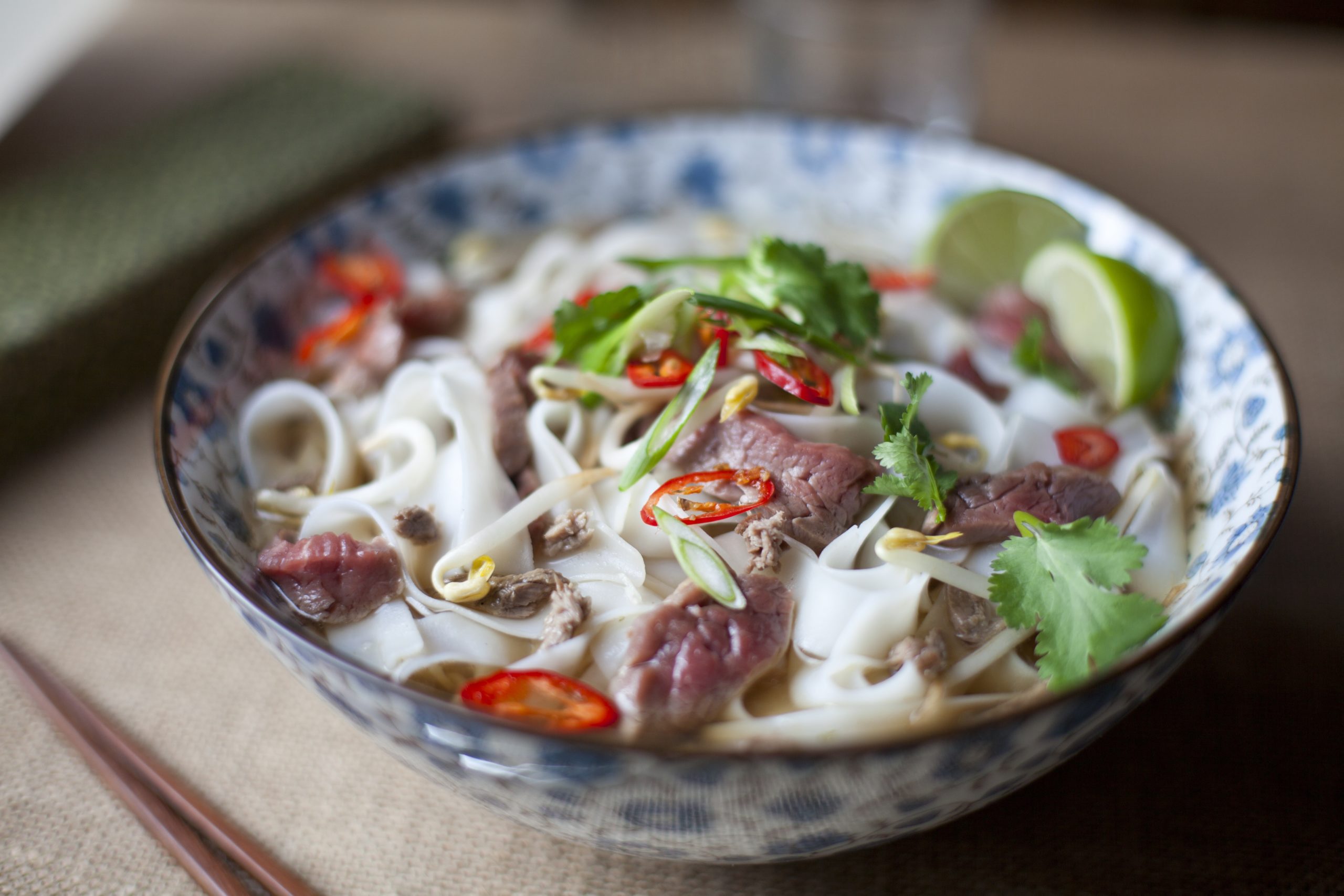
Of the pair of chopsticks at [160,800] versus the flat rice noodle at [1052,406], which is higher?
the flat rice noodle at [1052,406]

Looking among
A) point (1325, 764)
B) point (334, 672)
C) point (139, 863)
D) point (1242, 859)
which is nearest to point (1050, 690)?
point (1242, 859)

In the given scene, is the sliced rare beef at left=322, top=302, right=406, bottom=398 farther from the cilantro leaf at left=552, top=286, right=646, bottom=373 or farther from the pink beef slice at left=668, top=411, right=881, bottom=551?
the pink beef slice at left=668, top=411, right=881, bottom=551

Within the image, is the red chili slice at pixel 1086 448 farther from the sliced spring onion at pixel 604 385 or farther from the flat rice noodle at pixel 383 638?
the flat rice noodle at pixel 383 638

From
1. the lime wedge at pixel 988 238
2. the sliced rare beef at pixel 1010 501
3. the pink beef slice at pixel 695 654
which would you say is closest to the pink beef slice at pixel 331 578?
the pink beef slice at pixel 695 654

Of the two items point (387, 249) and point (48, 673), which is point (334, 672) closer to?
point (48, 673)

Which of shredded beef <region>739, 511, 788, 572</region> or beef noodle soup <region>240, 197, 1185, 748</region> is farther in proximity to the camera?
shredded beef <region>739, 511, 788, 572</region>

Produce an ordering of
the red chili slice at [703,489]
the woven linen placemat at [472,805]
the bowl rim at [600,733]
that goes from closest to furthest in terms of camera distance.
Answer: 1. the bowl rim at [600,733]
2. the woven linen placemat at [472,805]
3. the red chili slice at [703,489]

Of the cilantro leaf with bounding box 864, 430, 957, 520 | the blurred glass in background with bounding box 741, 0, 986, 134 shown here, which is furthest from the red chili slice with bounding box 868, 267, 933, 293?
the blurred glass in background with bounding box 741, 0, 986, 134

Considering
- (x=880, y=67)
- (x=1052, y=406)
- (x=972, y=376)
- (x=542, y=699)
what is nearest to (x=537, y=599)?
(x=542, y=699)
